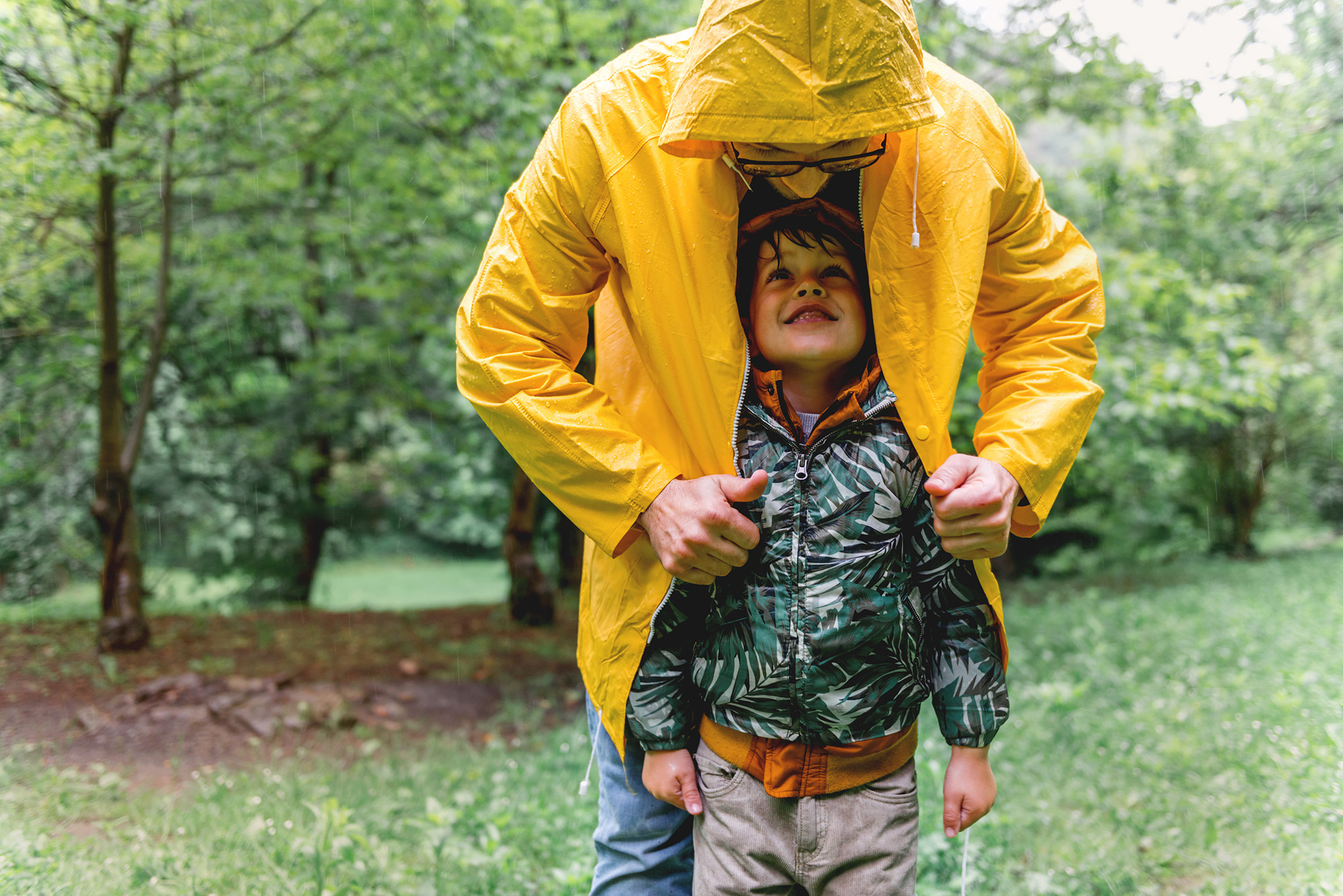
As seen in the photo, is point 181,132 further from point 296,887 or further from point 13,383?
point 296,887

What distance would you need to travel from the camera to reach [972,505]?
1423 millimetres

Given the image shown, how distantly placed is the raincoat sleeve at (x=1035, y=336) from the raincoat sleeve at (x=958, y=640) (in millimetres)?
165

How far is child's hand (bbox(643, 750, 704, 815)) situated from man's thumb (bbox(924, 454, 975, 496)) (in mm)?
673

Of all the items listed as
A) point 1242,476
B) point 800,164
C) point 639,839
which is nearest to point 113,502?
point 639,839

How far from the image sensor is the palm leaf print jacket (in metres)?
1.52

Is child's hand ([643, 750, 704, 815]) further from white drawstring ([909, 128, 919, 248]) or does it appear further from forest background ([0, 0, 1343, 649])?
forest background ([0, 0, 1343, 649])

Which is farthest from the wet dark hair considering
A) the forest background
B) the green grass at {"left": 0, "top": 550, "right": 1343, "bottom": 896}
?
the forest background

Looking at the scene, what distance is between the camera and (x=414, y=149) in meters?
6.53

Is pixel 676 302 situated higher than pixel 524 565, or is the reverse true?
pixel 676 302

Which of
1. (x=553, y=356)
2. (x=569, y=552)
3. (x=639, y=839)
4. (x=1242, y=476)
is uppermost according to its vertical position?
(x=553, y=356)

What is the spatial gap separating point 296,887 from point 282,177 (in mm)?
5643

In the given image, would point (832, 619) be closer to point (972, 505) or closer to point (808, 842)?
point (972, 505)

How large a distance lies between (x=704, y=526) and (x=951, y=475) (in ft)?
1.36

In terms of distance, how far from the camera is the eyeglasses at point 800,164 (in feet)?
4.80
